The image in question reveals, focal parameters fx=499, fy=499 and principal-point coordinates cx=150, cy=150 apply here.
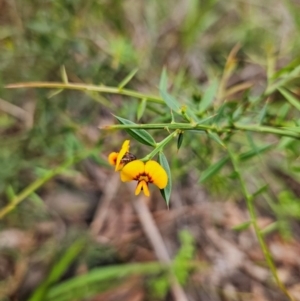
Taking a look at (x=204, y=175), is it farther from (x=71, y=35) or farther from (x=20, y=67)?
(x=20, y=67)

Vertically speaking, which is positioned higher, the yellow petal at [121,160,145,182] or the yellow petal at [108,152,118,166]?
the yellow petal at [108,152,118,166]

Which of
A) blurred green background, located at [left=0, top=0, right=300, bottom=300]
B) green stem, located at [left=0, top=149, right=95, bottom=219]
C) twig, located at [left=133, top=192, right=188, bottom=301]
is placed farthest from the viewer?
twig, located at [left=133, top=192, right=188, bottom=301]

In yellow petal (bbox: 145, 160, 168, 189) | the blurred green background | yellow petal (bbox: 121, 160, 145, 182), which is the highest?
the blurred green background

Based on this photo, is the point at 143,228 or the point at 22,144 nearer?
the point at 22,144

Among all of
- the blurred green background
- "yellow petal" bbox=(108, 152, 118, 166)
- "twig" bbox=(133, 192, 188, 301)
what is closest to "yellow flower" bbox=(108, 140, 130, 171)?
"yellow petal" bbox=(108, 152, 118, 166)

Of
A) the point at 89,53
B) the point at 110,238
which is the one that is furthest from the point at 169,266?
the point at 89,53

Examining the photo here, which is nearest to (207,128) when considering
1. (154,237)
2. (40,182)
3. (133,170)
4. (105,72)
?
(133,170)

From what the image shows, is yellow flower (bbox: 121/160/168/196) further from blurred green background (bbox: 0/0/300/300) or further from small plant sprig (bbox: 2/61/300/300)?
blurred green background (bbox: 0/0/300/300)

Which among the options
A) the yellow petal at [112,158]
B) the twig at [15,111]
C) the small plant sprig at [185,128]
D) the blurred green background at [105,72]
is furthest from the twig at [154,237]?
the yellow petal at [112,158]
